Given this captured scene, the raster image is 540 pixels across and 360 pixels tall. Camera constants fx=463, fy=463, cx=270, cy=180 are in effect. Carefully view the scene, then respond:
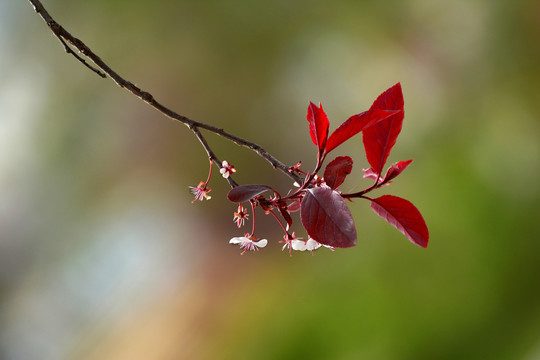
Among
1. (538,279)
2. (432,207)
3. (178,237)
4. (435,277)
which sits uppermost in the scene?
(178,237)

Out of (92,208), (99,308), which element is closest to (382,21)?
(92,208)

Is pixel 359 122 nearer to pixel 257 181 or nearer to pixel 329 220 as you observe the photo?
pixel 329 220

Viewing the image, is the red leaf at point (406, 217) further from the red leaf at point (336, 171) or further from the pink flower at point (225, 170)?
the pink flower at point (225, 170)

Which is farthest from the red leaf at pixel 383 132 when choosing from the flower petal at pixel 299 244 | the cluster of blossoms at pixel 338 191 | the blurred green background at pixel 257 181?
the blurred green background at pixel 257 181

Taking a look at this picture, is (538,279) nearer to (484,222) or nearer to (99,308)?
(484,222)

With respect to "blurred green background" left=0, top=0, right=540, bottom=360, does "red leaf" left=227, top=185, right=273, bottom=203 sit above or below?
below

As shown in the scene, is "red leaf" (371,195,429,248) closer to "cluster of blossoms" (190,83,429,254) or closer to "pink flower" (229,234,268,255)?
"cluster of blossoms" (190,83,429,254)

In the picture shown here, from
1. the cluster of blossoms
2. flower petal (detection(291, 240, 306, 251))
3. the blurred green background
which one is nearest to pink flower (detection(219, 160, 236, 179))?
the cluster of blossoms
